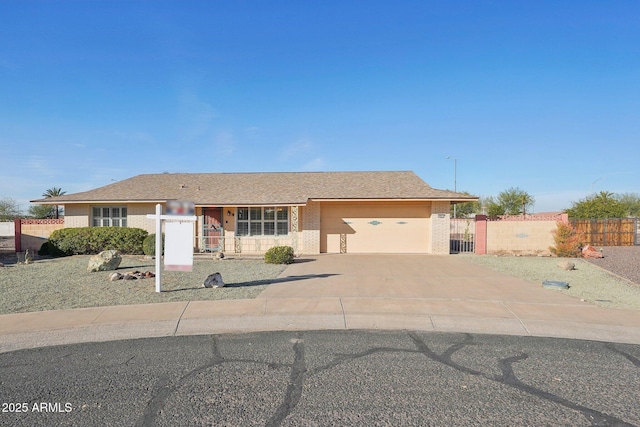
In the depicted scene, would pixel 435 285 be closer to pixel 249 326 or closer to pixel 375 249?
pixel 249 326

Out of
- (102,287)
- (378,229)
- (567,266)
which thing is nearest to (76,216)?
(102,287)

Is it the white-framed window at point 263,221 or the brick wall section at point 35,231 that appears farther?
the brick wall section at point 35,231

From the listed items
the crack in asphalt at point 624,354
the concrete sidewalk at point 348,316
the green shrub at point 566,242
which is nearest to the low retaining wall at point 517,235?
the green shrub at point 566,242

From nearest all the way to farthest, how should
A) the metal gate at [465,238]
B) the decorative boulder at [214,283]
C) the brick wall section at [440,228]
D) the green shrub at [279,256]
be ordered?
the decorative boulder at [214,283] < the green shrub at [279,256] < the brick wall section at [440,228] < the metal gate at [465,238]

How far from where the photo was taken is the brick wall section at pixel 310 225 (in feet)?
62.3

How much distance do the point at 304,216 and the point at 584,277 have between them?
1165cm

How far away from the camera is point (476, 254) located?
18.5 metres

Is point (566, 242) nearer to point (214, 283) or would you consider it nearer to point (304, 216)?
point (304, 216)

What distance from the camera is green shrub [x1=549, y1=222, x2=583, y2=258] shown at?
56.9 feet

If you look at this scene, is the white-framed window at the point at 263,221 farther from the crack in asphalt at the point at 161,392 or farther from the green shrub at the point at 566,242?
the crack in asphalt at the point at 161,392

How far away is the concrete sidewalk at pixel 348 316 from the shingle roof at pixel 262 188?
31.4ft

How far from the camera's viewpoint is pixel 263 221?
19.4 metres

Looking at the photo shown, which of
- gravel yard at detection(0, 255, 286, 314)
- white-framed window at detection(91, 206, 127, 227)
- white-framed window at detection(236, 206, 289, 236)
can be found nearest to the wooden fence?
white-framed window at detection(236, 206, 289, 236)

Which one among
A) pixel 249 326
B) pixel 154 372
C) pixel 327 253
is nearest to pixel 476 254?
pixel 327 253
